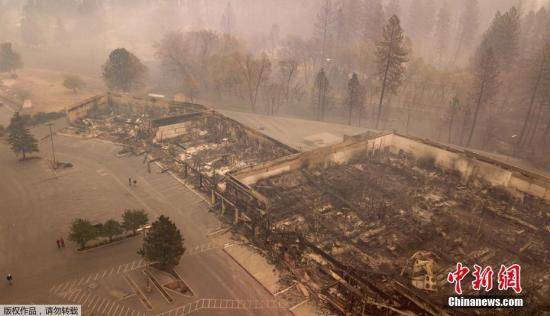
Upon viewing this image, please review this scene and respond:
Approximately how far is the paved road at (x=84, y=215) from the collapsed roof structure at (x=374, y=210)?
2726mm

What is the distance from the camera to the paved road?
25.9 meters

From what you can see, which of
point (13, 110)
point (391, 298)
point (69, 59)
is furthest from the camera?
point (69, 59)

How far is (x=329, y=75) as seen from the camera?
2908 inches

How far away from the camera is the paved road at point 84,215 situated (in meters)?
25.9

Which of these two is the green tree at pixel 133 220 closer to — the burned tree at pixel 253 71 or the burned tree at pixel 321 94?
the burned tree at pixel 253 71

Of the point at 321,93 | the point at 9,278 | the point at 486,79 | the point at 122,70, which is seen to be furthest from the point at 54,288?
the point at 486,79

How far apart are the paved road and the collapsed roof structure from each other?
273 cm

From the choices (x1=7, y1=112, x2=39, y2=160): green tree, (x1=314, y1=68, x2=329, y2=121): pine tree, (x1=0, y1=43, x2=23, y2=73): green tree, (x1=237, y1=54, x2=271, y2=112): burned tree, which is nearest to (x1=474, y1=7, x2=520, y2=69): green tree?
(x1=314, y1=68, x2=329, y2=121): pine tree

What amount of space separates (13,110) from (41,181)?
31.3 metres

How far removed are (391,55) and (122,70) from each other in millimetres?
41782

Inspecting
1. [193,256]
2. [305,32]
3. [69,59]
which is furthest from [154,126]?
[305,32]

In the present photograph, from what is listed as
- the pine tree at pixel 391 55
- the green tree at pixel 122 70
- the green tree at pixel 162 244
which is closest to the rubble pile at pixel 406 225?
the green tree at pixel 162 244

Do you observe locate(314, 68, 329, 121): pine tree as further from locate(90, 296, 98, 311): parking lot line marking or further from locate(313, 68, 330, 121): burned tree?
locate(90, 296, 98, 311): parking lot line marking

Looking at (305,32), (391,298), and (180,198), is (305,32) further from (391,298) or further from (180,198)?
(391,298)
